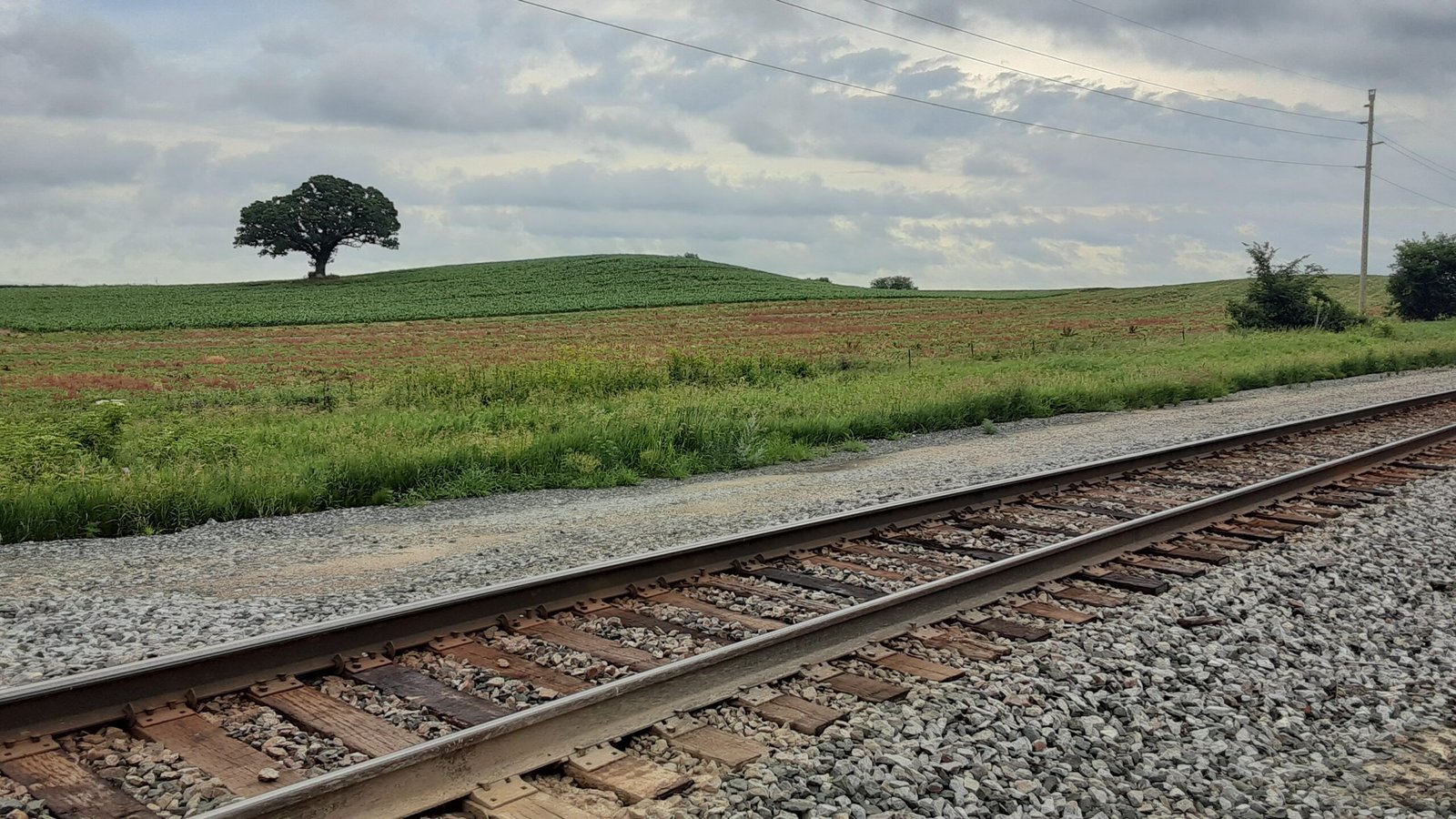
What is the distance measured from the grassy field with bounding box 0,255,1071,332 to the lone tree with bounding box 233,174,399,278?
3.27m

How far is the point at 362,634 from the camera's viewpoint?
17.6ft

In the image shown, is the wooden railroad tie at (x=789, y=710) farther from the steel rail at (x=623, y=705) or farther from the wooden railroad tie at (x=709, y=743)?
the wooden railroad tie at (x=709, y=743)

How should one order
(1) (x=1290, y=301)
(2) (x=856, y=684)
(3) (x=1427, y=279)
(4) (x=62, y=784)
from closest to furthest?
(4) (x=62, y=784) < (2) (x=856, y=684) < (1) (x=1290, y=301) < (3) (x=1427, y=279)

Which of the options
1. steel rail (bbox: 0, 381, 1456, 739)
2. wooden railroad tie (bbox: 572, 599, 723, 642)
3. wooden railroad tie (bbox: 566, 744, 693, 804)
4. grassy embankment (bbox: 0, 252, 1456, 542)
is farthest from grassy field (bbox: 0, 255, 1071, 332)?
wooden railroad tie (bbox: 566, 744, 693, 804)

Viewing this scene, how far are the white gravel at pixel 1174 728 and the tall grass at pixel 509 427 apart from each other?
23.7 feet

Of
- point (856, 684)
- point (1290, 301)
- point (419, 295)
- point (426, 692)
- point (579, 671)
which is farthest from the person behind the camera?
point (419, 295)

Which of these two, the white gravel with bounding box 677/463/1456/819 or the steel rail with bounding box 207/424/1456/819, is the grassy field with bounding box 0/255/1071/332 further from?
the white gravel with bounding box 677/463/1456/819

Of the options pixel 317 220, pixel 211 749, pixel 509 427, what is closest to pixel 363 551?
pixel 211 749

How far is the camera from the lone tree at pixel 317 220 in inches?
3546

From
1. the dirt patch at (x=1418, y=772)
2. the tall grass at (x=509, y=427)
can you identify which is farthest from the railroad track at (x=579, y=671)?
the tall grass at (x=509, y=427)

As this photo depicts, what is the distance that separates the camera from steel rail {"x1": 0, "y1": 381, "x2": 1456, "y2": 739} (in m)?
4.39

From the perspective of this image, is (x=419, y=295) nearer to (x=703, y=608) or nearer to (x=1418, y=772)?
(x=703, y=608)

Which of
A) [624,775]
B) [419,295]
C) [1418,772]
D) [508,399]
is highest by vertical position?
[419,295]

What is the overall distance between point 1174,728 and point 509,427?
12044mm
